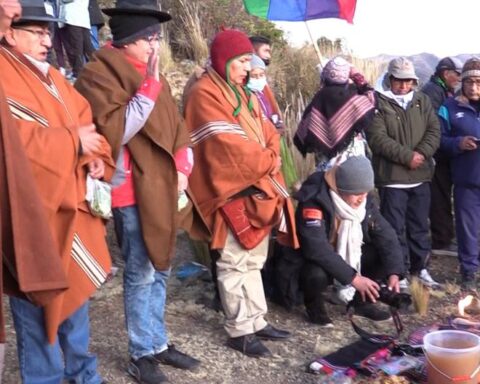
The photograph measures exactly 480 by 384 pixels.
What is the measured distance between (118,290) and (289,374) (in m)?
1.57

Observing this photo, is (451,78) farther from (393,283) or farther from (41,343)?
(41,343)

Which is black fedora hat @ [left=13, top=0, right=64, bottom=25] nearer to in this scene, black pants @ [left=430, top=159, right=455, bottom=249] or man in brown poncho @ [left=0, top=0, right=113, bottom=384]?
man in brown poncho @ [left=0, top=0, right=113, bottom=384]

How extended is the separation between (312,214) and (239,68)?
40.3 inches

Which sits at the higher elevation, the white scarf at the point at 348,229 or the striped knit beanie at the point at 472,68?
the striped knit beanie at the point at 472,68

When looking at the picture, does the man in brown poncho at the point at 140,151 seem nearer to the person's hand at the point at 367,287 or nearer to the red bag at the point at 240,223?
the red bag at the point at 240,223

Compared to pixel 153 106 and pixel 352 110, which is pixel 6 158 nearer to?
pixel 153 106

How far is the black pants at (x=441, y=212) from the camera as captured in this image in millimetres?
6059

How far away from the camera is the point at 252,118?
4.12 meters

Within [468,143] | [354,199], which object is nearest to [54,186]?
[354,199]

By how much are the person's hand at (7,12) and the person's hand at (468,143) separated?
12.3 feet

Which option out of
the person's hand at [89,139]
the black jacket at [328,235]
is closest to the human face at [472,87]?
the black jacket at [328,235]

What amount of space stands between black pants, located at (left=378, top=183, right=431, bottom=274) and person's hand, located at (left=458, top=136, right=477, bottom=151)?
393mm

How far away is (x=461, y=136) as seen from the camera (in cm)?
534

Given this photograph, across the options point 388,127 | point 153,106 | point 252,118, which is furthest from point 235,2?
point 153,106
